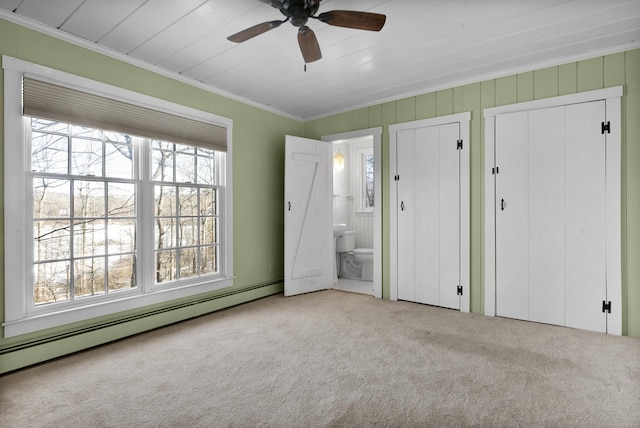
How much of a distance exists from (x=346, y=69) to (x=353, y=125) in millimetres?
1220

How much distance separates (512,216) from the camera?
3262mm

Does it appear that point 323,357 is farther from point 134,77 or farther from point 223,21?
point 134,77

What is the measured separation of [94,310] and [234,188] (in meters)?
1.80

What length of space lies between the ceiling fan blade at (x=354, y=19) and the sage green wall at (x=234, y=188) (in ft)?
6.47

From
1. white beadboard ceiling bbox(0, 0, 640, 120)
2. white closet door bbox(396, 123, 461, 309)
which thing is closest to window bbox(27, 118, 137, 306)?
white beadboard ceiling bbox(0, 0, 640, 120)

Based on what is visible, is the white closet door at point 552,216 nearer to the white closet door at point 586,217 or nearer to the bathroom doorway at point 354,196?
the white closet door at point 586,217

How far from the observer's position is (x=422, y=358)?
241 centimetres

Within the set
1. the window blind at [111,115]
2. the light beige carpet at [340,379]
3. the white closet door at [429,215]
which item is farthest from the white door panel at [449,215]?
the window blind at [111,115]

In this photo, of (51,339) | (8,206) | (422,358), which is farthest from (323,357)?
(8,206)

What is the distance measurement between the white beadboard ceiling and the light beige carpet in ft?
8.02

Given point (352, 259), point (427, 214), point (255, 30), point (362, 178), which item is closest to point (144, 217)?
point (255, 30)

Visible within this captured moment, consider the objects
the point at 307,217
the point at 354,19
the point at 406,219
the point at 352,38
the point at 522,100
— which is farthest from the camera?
the point at 307,217

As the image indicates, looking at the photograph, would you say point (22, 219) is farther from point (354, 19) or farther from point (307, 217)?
point (307, 217)

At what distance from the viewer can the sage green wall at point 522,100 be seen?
275 centimetres
